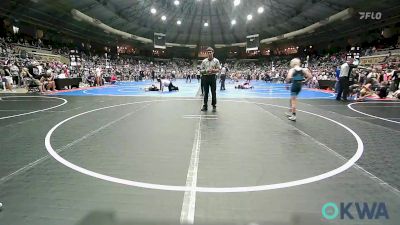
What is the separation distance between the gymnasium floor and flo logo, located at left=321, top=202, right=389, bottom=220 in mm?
38

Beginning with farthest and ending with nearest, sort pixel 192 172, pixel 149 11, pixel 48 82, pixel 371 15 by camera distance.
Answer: pixel 149 11 < pixel 371 15 < pixel 48 82 < pixel 192 172

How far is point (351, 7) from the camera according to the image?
3106 cm

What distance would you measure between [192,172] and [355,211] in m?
1.91

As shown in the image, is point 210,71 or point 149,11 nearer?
point 210,71

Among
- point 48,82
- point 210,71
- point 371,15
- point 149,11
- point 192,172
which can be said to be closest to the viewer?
point 192,172

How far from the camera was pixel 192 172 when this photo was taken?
3.73 meters

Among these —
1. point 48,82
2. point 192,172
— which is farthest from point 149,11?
point 192,172

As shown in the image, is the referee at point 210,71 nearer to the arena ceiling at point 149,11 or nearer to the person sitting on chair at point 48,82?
the person sitting on chair at point 48,82

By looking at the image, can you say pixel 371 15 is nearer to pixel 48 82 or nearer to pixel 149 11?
pixel 149 11

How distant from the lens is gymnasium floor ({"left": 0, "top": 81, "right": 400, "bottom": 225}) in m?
2.67

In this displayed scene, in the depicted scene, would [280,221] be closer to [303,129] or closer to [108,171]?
[108,171]

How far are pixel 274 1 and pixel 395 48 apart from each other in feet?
56.5

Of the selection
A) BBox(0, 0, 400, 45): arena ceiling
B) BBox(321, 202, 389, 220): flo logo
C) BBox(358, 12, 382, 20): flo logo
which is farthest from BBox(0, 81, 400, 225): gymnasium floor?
BBox(358, 12, 382, 20): flo logo

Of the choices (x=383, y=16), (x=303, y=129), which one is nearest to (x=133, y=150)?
(x=303, y=129)
